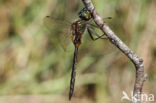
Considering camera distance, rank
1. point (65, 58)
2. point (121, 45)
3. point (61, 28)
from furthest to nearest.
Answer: point (65, 58), point (61, 28), point (121, 45)

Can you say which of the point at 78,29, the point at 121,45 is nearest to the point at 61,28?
the point at 78,29

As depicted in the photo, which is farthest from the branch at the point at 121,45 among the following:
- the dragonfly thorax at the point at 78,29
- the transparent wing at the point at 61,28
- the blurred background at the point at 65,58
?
the blurred background at the point at 65,58

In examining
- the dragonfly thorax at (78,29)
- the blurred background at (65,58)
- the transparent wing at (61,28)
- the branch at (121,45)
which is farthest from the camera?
the blurred background at (65,58)

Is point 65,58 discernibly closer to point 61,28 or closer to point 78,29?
point 61,28

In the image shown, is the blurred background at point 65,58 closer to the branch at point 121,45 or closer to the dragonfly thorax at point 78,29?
the dragonfly thorax at point 78,29

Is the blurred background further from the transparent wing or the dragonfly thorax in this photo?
the dragonfly thorax

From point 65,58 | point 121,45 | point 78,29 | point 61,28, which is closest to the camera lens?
point 121,45

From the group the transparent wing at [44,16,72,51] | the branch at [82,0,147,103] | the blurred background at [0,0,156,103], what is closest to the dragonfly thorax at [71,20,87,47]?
the transparent wing at [44,16,72,51]

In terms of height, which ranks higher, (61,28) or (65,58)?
(61,28)
